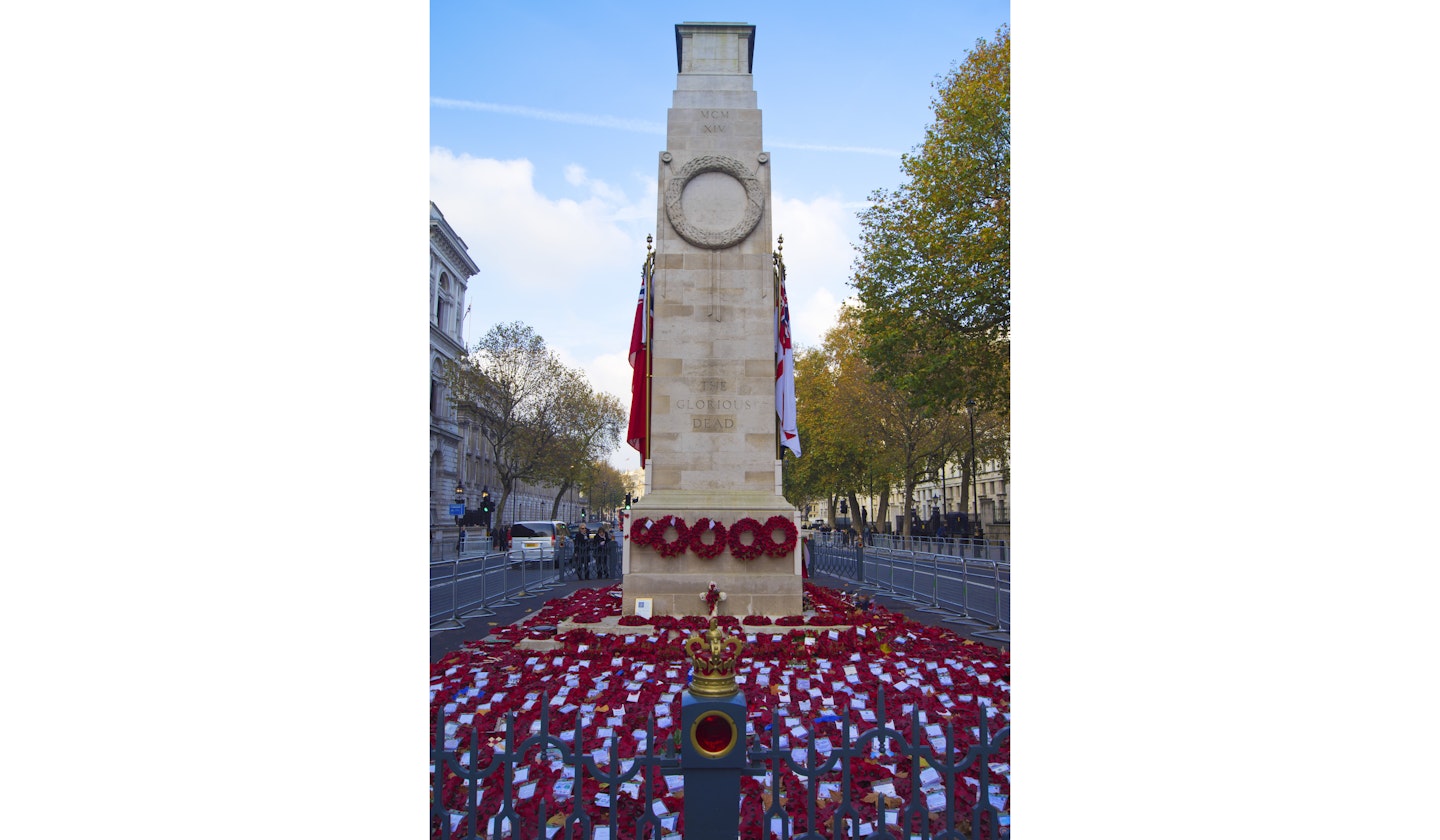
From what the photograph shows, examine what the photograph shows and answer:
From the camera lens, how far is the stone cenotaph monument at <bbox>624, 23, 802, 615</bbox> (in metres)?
12.2

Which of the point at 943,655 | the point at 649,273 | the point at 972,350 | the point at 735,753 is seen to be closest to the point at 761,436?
the point at 649,273

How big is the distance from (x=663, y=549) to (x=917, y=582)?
1094cm

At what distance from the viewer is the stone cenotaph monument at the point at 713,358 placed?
40.1ft

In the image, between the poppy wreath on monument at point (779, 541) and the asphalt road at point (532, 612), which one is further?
the asphalt road at point (532, 612)

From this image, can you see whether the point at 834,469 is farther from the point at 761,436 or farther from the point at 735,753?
the point at 735,753

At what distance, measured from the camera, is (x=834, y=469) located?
57094mm

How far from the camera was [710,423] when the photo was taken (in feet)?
42.4

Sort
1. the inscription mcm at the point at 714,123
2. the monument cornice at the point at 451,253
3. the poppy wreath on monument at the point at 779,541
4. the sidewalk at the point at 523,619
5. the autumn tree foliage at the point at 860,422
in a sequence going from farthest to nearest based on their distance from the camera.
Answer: the monument cornice at the point at 451,253, the autumn tree foliage at the point at 860,422, the inscription mcm at the point at 714,123, the sidewalk at the point at 523,619, the poppy wreath on monument at the point at 779,541

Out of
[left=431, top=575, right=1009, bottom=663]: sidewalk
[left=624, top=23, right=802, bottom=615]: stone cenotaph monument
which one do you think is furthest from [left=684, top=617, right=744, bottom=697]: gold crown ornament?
[left=624, top=23, right=802, bottom=615]: stone cenotaph monument

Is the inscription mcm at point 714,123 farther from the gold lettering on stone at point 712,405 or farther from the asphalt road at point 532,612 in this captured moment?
the asphalt road at point 532,612

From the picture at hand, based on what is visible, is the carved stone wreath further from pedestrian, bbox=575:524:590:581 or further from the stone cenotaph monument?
pedestrian, bbox=575:524:590:581

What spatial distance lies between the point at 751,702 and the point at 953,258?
21152mm

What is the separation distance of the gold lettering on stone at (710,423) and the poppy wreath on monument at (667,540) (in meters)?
1.53

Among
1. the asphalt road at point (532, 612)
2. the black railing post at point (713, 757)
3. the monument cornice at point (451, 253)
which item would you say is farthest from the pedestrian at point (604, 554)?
the monument cornice at point (451, 253)
